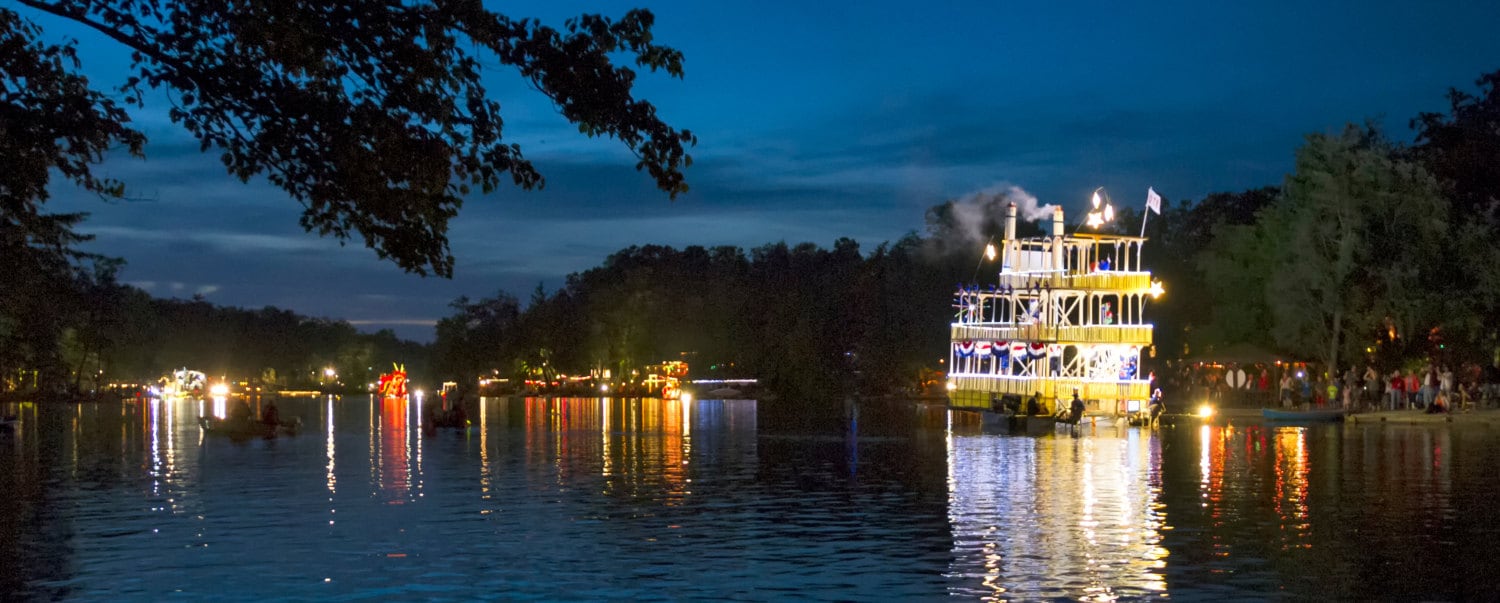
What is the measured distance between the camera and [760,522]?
80.9 ft

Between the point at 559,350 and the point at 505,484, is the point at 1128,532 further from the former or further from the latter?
the point at 559,350

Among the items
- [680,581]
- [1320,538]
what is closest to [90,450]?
[680,581]

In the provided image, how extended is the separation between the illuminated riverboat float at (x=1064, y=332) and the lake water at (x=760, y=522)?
15.8m

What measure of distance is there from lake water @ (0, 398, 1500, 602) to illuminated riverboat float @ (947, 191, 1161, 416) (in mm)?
15778

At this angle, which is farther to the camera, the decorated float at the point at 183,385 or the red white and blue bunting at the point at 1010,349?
the decorated float at the point at 183,385

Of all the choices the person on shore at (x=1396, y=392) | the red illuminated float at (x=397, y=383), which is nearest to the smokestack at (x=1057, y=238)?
the person on shore at (x=1396, y=392)

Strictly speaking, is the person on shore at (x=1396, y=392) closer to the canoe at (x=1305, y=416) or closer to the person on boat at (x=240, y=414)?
the canoe at (x=1305, y=416)

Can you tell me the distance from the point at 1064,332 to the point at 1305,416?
9.74 meters

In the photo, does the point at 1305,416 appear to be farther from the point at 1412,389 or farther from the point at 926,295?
the point at 926,295

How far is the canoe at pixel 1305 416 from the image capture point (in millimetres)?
60219

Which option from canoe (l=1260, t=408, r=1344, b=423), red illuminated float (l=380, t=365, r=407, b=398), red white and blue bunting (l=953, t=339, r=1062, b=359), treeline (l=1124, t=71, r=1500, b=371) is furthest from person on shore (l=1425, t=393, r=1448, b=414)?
red illuminated float (l=380, t=365, r=407, b=398)

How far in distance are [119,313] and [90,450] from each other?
89043 millimetres

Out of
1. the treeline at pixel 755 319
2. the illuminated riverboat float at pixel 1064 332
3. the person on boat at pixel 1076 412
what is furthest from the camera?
the treeline at pixel 755 319

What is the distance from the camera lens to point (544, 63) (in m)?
14.7
